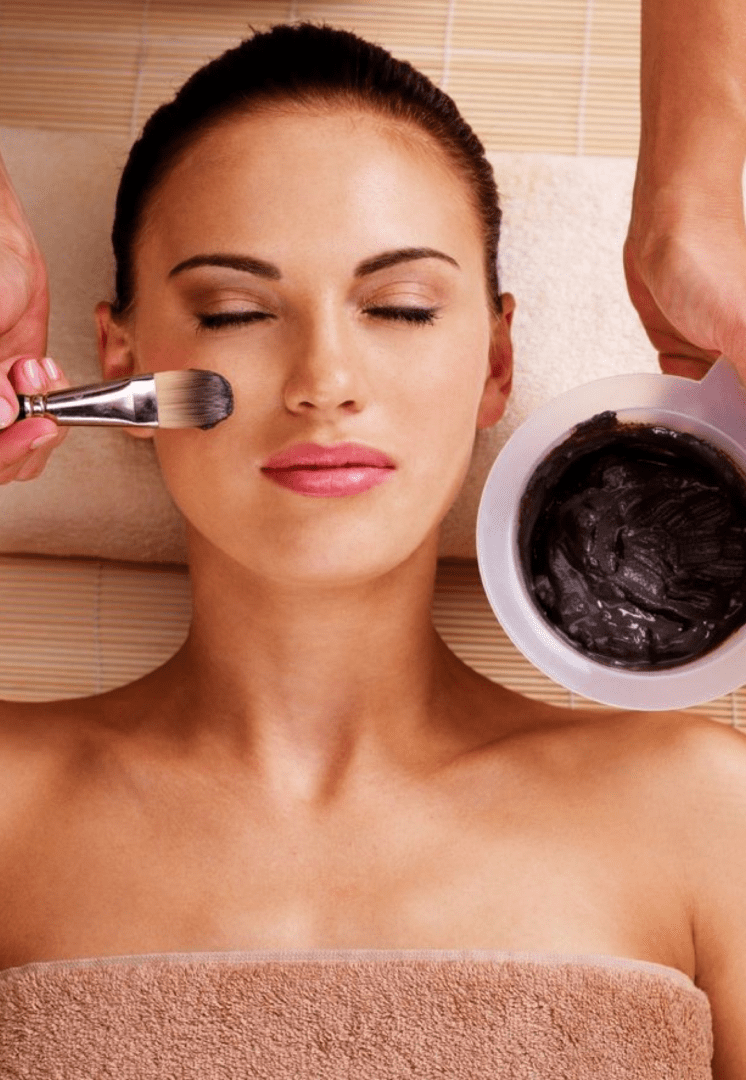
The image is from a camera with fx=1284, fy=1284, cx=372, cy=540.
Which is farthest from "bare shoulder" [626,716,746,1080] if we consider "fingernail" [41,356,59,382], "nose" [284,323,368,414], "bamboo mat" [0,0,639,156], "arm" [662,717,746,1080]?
"bamboo mat" [0,0,639,156]

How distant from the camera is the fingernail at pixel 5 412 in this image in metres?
1.17

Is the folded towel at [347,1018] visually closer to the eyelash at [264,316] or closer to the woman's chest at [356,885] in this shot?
the woman's chest at [356,885]

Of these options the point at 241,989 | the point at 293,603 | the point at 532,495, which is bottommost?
the point at 241,989

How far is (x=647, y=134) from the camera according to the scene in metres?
1.43

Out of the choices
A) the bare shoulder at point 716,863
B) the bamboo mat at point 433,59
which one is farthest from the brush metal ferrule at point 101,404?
the bamboo mat at point 433,59

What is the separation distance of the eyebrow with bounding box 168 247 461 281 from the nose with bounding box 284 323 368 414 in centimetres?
7

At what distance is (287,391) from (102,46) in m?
0.95

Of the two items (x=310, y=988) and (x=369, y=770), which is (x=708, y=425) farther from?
(x=310, y=988)

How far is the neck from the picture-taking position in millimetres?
1459

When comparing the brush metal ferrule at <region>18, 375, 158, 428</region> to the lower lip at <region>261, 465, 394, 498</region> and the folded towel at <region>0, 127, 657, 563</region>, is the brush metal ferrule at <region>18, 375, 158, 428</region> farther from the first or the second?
the folded towel at <region>0, 127, 657, 563</region>

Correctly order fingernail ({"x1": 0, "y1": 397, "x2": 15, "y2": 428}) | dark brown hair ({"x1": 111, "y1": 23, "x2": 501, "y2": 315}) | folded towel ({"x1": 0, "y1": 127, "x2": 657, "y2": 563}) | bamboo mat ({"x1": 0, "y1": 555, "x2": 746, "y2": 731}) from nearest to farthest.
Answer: fingernail ({"x1": 0, "y1": 397, "x2": 15, "y2": 428}) → dark brown hair ({"x1": 111, "y1": 23, "x2": 501, "y2": 315}) → folded towel ({"x1": 0, "y1": 127, "x2": 657, "y2": 563}) → bamboo mat ({"x1": 0, "y1": 555, "x2": 746, "y2": 731})

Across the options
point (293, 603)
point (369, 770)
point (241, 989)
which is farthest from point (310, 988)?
point (293, 603)

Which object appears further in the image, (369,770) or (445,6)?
(445,6)

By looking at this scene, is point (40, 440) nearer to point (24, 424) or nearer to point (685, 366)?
point (24, 424)
